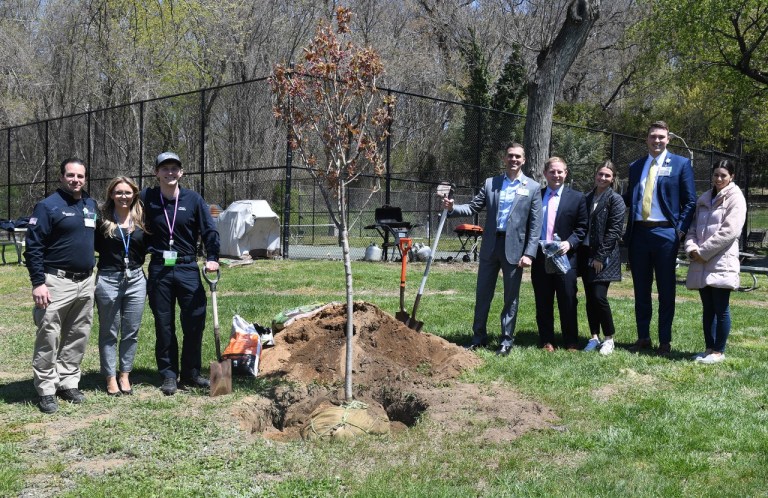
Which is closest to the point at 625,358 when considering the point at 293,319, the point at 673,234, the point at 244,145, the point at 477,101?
the point at 673,234

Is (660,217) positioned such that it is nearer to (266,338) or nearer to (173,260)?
(266,338)

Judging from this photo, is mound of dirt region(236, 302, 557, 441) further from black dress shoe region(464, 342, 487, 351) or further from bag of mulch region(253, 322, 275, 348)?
black dress shoe region(464, 342, 487, 351)

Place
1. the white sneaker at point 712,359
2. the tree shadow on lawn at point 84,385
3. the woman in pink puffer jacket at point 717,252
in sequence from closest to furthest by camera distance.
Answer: the tree shadow on lawn at point 84,385
the woman in pink puffer jacket at point 717,252
the white sneaker at point 712,359

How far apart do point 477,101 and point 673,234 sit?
27.8 meters

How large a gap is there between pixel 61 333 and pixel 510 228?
3881 millimetres

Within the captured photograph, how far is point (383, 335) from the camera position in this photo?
6738 millimetres

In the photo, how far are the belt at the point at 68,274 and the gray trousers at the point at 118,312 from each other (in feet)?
0.66

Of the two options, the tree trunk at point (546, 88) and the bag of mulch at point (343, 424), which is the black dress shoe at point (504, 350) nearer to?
the bag of mulch at point (343, 424)

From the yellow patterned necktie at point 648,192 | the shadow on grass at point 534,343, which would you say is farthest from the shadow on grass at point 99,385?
the yellow patterned necktie at point 648,192

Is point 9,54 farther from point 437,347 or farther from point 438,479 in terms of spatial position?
point 438,479

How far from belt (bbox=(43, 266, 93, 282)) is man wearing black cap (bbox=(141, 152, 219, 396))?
516mm

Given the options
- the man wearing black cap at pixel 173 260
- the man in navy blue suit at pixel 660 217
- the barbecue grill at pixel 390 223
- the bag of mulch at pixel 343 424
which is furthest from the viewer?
the barbecue grill at pixel 390 223

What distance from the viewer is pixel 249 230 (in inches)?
637

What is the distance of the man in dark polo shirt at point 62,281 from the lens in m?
5.23
